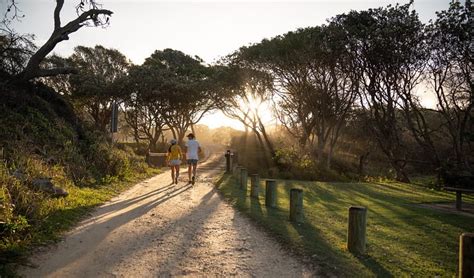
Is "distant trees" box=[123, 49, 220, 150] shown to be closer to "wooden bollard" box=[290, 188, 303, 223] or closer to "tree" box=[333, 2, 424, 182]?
"tree" box=[333, 2, 424, 182]

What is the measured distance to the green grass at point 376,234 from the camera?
5383 mm

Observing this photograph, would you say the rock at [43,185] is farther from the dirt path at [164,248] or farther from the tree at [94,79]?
the tree at [94,79]

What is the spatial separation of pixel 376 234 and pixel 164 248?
462cm

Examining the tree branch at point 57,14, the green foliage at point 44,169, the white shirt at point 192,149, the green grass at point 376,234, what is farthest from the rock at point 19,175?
the tree branch at point 57,14

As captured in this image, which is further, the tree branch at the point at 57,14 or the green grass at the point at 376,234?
the tree branch at the point at 57,14

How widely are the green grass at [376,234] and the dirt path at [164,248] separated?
21.1 inches

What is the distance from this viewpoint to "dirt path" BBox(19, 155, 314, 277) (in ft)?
15.8

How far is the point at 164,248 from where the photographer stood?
5.77 m

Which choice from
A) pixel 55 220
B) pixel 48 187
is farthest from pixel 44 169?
pixel 55 220

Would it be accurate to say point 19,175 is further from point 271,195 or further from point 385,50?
point 385,50

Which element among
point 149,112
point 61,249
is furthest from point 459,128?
point 149,112

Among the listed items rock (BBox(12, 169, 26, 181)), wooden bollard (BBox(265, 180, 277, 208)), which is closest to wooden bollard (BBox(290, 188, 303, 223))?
wooden bollard (BBox(265, 180, 277, 208))

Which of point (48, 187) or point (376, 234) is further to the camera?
point (48, 187)

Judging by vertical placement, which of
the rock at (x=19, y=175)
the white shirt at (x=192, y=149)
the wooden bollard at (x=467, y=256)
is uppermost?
the white shirt at (x=192, y=149)
